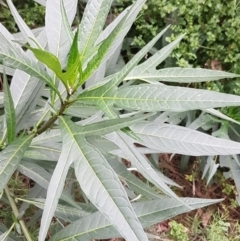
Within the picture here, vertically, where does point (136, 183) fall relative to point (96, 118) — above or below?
below

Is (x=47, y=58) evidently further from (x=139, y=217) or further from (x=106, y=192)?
(x=139, y=217)

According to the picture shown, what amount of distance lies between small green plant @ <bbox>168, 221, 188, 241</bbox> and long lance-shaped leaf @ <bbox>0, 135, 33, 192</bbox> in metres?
1.40

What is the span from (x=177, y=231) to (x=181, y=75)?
1368mm

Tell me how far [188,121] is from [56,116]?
1.05 metres

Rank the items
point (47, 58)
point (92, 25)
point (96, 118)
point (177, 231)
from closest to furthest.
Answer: point (47, 58), point (92, 25), point (96, 118), point (177, 231)

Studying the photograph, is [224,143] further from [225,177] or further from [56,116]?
[225,177]

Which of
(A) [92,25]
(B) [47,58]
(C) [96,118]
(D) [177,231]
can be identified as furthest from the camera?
(D) [177,231]

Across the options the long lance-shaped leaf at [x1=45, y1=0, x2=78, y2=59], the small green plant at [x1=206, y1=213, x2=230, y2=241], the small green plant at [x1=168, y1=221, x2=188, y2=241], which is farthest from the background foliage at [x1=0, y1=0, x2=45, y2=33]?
the small green plant at [x1=206, y1=213, x2=230, y2=241]

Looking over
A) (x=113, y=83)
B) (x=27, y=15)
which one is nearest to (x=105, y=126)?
(x=113, y=83)

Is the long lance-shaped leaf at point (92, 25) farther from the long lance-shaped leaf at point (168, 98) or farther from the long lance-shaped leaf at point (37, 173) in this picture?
the long lance-shaped leaf at point (37, 173)

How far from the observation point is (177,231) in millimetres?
2014

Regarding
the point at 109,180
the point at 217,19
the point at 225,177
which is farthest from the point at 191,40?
the point at 109,180

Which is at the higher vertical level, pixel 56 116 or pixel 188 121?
pixel 56 116

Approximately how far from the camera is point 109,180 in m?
0.62
